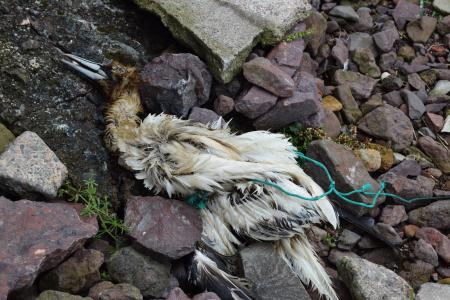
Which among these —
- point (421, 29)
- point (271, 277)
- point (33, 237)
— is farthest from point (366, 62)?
point (33, 237)

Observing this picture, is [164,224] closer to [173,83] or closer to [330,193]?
[173,83]

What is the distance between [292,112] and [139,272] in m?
1.38

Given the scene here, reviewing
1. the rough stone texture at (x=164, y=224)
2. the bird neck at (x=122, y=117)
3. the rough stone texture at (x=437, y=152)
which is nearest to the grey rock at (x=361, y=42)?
the rough stone texture at (x=437, y=152)

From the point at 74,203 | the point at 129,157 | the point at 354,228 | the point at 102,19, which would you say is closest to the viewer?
the point at 74,203

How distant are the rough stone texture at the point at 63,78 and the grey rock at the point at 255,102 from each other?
684 millimetres

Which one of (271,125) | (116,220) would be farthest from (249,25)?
(116,220)

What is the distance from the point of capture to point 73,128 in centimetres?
325

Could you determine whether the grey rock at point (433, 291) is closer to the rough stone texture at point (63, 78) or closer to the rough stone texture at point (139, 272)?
the rough stone texture at point (139, 272)

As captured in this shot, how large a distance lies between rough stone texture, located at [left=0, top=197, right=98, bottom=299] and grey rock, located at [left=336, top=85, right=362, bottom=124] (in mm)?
1923

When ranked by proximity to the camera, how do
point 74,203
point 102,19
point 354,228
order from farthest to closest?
1. point 102,19
2. point 354,228
3. point 74,203

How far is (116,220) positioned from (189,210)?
1.23 ft

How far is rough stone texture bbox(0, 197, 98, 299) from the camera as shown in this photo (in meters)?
2.47

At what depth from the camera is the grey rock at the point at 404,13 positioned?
4.58 metres

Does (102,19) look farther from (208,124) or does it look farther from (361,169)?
(361,169)
